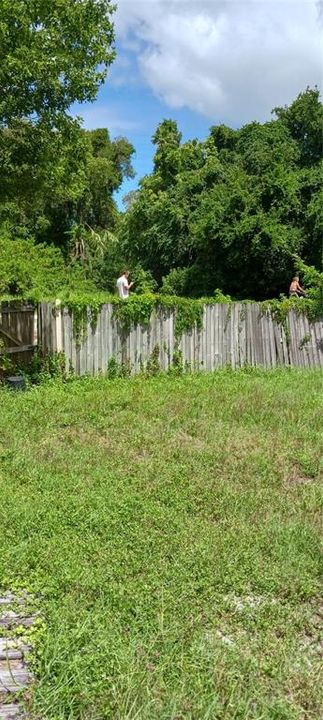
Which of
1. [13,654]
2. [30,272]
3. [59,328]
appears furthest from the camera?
[30,272]

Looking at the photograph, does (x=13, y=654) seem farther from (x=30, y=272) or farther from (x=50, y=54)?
(x=30, y=272)

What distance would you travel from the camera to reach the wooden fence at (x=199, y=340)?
9195 mm

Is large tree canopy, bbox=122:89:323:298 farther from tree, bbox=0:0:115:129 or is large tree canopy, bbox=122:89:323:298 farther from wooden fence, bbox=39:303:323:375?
tree, bbox=0:0:115:129

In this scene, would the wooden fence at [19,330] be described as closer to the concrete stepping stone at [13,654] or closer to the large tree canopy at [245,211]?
the concrete stepping stone at [13,654]

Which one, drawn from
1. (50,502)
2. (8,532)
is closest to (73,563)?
(8,532)

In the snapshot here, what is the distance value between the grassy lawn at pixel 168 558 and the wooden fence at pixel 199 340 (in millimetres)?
2454

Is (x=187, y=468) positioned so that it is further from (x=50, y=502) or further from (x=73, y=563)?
(x=73, y=563)

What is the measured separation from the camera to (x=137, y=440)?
234 inches

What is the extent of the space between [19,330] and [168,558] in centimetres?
664

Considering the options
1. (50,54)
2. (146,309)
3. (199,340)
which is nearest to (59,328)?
(146,309)

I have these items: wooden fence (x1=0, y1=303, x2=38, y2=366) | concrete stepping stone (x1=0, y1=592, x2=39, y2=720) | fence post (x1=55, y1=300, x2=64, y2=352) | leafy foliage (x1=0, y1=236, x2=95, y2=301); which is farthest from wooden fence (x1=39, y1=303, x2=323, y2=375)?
concrete stepping stone (x1=0, y1=592, x2=39, y2=720)

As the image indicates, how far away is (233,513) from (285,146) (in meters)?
16.6

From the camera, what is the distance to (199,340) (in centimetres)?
1029

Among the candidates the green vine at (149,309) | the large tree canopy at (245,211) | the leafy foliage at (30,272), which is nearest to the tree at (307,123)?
the large tree canopy at (245,211)
